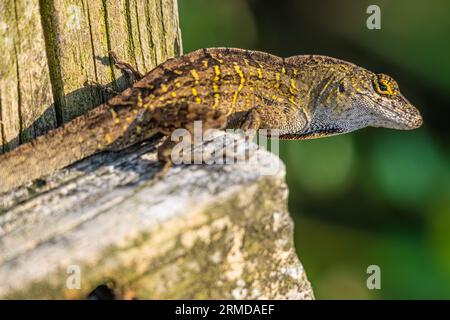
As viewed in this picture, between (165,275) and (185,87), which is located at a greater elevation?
(185,87)

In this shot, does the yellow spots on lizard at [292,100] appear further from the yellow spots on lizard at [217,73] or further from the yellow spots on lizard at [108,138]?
the yellow spots on lizard at [108,138]

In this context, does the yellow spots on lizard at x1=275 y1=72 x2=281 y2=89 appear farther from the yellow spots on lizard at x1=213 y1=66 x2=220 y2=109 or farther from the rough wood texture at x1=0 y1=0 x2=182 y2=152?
the rough wood texture at x1=0 y1=0 x2=182 y2=152

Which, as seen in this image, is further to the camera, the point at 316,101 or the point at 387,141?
the point at 387,141

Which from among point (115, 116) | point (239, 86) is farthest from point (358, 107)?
point (115, 116)

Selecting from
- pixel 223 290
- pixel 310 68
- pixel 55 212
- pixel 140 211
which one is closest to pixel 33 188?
pixel 55 212

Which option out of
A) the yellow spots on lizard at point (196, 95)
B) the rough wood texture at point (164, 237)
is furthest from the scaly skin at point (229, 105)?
the rough wood texture at point (164, 237)

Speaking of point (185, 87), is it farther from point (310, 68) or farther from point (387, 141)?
point (387, 141)

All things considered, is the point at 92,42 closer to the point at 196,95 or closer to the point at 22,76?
the point at 22,76
